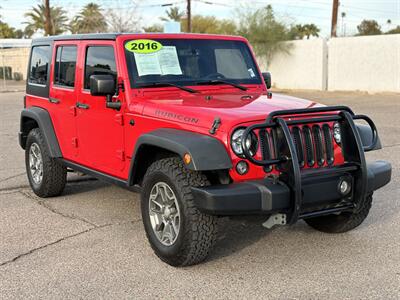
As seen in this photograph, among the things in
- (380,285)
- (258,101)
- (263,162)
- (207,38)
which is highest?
(207,38)

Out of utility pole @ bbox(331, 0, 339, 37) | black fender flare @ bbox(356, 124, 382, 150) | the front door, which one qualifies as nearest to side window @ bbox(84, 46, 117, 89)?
the front door

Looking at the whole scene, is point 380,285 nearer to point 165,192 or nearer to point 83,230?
point 165,192

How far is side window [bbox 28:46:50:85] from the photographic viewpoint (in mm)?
6473

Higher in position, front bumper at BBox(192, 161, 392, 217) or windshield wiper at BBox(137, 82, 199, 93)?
windshield wiper at BBox(137, 82, 199, 93)

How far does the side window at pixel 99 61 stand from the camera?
5164mm

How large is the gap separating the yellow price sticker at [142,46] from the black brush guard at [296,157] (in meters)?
1.63

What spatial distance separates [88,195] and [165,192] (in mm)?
2519

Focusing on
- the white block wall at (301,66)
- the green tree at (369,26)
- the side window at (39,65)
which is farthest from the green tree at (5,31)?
the side window at (39,65)

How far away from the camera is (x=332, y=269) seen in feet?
13.8

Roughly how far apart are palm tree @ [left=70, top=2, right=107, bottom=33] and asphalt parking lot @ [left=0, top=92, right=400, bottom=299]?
36065 mm

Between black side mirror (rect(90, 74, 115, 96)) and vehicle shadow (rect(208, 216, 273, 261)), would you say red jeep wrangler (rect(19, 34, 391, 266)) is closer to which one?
black side mirror (rect(90, 74, 115, 96))

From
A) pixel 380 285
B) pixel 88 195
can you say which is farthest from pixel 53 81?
pixel 380 285

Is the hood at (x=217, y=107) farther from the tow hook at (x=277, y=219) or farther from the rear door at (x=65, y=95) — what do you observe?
the rear door at (x=65, y=95)

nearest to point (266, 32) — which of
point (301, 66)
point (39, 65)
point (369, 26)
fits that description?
point (301, 66)
